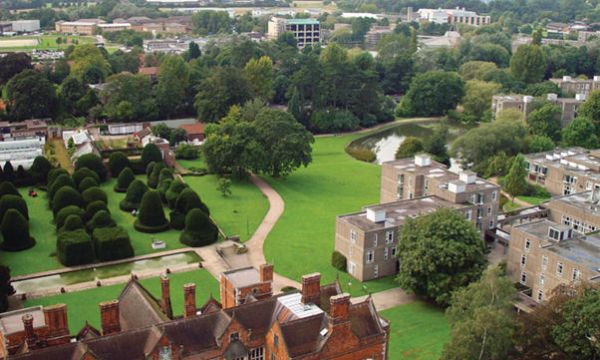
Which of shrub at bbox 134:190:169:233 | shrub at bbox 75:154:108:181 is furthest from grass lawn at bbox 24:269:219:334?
shrub at bbox 75:154:108:181

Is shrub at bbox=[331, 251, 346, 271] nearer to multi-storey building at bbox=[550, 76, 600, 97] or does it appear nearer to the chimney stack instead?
the chimney stack

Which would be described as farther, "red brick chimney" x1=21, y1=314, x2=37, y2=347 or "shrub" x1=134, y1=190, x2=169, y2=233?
"shrub" x1=134, y1=190, x2=169, y2=233

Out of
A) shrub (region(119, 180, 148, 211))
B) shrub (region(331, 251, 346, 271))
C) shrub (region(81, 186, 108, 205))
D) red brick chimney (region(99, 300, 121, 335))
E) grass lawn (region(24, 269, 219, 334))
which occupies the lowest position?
grass lawn (region(24, 269, 219, 334))

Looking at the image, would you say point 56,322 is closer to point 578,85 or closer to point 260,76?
point 260,76

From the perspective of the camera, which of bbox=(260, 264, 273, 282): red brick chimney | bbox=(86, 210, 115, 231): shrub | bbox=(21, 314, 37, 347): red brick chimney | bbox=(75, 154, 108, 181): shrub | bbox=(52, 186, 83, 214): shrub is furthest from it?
bbox=(75, 154, 108, 181): shrub

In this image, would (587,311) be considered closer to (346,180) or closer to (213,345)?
(213,345)

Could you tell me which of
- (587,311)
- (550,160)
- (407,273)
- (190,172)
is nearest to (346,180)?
(190,172)
